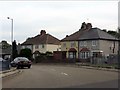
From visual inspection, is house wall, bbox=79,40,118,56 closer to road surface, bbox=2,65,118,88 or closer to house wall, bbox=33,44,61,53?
house wall, bbox=33,44,61,53

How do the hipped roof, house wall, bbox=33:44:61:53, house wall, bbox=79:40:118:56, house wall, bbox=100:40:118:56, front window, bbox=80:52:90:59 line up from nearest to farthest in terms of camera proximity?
house wall, bbox=79:40:118:56, house wall, bbox=100:40:118:56, front window, bbox=80:52:90:59, house wall, bbox=33:44:61:53, the hipped roof

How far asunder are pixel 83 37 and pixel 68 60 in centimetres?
1113

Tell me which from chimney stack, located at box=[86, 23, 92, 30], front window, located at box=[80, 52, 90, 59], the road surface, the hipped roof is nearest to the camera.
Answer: the road surface

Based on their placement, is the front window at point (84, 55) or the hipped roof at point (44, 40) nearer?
the front window at point (84, 55)

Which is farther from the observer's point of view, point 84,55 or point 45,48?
point 45,48

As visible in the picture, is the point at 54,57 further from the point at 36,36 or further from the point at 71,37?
the point at 36,36

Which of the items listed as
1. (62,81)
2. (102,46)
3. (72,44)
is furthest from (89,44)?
(62,81)

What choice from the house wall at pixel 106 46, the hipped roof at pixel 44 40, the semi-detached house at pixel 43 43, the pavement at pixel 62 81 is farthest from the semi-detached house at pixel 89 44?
the pavement at pixel 62 81

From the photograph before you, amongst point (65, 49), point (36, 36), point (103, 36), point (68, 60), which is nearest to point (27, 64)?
point (68, 60)

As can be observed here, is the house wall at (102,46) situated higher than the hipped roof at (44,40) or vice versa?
the hipped roof at (44,40)

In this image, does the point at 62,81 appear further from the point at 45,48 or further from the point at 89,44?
the point at 45,48

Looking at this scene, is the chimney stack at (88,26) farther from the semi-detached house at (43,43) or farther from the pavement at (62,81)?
the pavement at (62,81)

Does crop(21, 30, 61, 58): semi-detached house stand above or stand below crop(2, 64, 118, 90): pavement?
above

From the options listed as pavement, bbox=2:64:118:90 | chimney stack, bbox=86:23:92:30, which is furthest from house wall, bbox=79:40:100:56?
pavement, bbox=2:64:118:90
